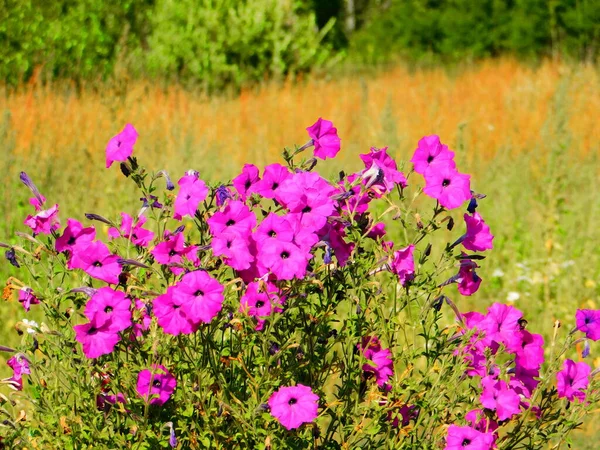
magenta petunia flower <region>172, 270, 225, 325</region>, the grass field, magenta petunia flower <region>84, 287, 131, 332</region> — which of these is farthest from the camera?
the grass field

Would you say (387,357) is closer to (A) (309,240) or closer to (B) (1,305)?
(A) (309,240)

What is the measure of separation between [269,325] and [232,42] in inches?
454

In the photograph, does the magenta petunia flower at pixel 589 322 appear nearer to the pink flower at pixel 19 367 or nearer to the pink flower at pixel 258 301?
the pink flower at pixel 258 301

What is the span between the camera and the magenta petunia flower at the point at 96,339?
180 centimetres

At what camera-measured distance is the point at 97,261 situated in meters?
1.88

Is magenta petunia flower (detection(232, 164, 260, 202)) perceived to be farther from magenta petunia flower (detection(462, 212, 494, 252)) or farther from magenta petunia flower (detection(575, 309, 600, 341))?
magenta petunia flower (detection(575, 309, 600, 341))

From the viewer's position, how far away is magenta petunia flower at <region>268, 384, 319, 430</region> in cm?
176

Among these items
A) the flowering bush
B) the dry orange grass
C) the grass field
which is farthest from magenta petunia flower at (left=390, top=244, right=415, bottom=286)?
the dry orange grass

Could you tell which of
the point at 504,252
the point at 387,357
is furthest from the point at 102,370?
the point at 504,252

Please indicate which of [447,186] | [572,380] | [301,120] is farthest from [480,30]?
[447,186]

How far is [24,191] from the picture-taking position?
6.10 m

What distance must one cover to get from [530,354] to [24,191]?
4.89m

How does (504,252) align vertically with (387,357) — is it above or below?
below

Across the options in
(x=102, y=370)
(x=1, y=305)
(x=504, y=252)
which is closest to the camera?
(x=102, y=370)
